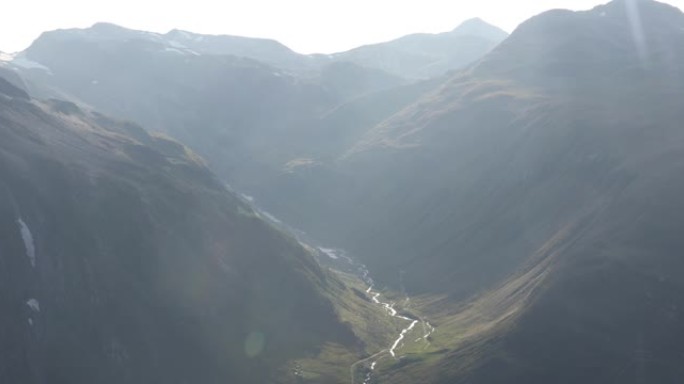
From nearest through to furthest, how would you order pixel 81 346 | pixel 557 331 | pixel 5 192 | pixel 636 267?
pixel 81 346
pixel 5 192
pixel 557 331
pixel 636 267

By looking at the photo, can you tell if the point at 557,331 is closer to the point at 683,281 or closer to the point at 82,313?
the point at 683,281

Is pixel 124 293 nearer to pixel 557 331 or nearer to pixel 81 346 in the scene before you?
pixel 81 346

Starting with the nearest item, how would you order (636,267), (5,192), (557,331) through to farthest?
(5,192)
(557,331)
(636,267)

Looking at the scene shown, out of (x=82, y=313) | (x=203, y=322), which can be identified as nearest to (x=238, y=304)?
(x=203, y=322)

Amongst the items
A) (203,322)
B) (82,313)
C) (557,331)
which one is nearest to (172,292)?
(203,322)

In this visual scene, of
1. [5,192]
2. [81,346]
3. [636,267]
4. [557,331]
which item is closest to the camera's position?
[81,346]

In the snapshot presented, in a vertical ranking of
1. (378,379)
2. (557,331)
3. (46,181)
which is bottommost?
(378,379)

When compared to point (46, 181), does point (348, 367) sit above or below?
below

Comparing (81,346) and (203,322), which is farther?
(203,322)

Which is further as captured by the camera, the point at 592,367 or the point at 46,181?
the point at 46,181
